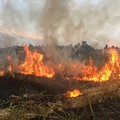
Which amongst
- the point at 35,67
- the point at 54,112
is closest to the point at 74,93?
the point at 54,112

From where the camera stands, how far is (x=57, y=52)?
26.4m

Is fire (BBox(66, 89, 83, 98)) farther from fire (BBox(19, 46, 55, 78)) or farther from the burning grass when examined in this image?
fire (BBox(19, 46, 55, 78))

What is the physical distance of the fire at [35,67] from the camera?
2073cm

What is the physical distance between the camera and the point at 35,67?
69.7 feet

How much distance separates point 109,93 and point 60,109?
3.83 metres

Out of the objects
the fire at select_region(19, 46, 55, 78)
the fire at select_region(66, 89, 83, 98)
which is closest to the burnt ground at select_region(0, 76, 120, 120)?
the fire at select_region(66, 89, 83, 98)

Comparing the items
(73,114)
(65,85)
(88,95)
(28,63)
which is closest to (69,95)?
(88,95)

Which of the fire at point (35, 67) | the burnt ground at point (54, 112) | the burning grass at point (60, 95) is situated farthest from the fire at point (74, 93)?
the fire at point (35, 67)

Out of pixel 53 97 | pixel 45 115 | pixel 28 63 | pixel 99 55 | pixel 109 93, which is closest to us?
pixel 45 115

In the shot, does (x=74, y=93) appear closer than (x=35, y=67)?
Yes

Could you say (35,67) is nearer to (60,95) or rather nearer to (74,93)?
(74,93)

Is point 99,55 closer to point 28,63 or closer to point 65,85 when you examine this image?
point 28,63

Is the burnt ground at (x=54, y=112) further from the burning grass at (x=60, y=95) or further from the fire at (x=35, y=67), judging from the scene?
the fire at (x=35, y=67)

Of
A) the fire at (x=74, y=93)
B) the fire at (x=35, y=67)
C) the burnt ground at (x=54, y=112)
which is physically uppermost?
the fire at (x=35, y=67)
